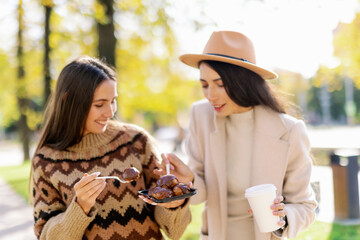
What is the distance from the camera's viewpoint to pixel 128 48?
34.9 feet

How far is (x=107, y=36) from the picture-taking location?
20.1 ft

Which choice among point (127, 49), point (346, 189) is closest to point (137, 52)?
point (127, 49)

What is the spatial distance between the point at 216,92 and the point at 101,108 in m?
0.72

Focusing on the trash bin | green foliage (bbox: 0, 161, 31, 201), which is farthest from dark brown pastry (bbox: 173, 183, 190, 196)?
green foliage (bbox: 0, 161, 31, 201)

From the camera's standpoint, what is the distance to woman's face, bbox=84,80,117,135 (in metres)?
2.28

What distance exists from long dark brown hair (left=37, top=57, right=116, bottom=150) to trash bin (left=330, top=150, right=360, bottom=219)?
15.0ft

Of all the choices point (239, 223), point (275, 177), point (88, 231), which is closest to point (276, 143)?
point (275, 177)

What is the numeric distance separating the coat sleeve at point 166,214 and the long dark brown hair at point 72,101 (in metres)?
0.46

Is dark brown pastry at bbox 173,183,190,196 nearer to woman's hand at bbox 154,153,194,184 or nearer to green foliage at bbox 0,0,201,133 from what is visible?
woman's hand at bbox 154,153,194,184

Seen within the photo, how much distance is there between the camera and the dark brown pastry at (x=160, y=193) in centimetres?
198

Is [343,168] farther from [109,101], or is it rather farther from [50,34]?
[50,34]

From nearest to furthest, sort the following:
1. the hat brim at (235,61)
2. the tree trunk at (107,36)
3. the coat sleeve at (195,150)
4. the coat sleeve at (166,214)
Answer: the coat sleeve at (166,214), the hat brim at (235,61), the coat sleeve at (195,150), the tree trunk at (107,36)

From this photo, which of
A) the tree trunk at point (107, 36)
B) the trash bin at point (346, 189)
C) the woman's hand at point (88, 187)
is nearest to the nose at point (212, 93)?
the woman's hand at point (88, 187)

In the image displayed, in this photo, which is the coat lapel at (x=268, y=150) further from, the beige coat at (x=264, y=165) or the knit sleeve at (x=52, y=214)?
the knit sleeve at (x=52, y=214)
